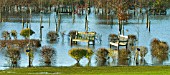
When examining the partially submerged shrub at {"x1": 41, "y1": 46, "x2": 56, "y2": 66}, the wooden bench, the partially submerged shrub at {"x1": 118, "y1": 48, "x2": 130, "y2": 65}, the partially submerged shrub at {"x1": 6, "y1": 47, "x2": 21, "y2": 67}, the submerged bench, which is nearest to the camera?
the partially submerged shrub at {"x1": 6, "y1": 47, "x2": 21, "y2": 67}

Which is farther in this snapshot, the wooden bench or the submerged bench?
the submerged bench

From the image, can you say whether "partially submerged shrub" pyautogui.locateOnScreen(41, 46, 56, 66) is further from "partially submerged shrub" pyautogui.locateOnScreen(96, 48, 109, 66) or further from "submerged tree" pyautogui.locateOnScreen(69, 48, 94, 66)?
"partially submerged shrub" pyautogui.locateOnScreen(96, 48, 109, 66)

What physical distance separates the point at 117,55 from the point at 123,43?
6226 mm

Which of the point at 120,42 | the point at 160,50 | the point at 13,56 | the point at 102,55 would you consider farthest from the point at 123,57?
the point at 120,42

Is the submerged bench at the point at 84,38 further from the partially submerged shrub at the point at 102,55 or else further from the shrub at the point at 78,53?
the shrub at the point at 78,53

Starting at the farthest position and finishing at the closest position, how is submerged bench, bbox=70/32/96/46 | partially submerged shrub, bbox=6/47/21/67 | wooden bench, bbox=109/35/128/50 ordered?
submerged bench, bbox=70/32/96/46, wooden bench, bbox=109/35/128/50, partially submerged shrub, bbox=6/47/21/67

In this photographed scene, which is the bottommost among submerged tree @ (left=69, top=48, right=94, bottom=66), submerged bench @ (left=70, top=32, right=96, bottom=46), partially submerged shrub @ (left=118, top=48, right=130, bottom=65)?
partially submerged shrub @ (left=118, top=48, right=130, bottom=65)

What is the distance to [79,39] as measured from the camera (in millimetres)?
45562

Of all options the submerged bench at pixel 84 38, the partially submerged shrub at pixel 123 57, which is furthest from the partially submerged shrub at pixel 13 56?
the submerged bench at pixel 84 38

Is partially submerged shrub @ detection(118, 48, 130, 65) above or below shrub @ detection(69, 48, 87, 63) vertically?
below

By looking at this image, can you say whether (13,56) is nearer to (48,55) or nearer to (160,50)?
(48,55)

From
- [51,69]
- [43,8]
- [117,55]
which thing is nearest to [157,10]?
[43,8]

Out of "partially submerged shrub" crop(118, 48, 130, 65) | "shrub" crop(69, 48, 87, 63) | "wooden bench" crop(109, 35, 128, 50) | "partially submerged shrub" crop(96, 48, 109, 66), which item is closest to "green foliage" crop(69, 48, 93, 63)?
"shrub" crop(69, 48, 87, 63)

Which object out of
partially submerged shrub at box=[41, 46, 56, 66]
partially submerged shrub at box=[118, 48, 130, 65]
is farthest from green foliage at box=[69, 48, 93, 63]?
partially submerged shrub at box=[118, 48, 130, 65]
